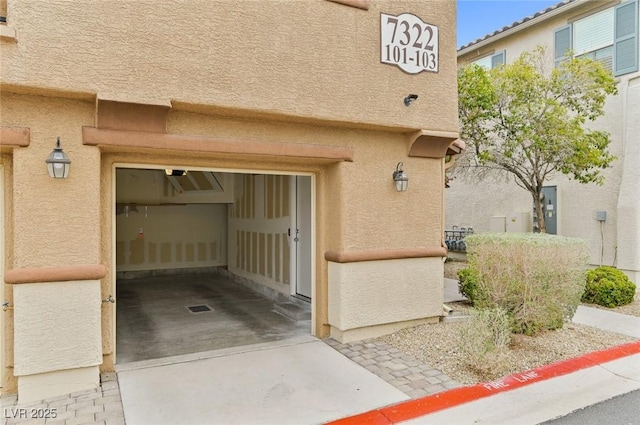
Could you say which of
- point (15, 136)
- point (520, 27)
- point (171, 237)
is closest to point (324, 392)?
point (15, 136)

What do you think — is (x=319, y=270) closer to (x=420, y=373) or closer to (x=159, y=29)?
(x=420, y=373)

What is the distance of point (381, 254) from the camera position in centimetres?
665

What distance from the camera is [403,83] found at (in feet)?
21.8

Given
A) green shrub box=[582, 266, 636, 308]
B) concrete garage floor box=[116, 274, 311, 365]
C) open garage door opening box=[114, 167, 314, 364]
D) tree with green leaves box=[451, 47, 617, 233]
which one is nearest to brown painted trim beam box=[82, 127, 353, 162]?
open garage door opening box=[114, 167, 314, 364]

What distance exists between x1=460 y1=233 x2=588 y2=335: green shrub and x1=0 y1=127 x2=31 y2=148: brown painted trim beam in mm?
6230

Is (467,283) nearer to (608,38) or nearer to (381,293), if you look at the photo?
(381,293)

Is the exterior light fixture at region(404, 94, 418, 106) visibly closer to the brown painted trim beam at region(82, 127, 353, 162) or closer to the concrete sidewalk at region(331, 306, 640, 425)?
the brown painted trim beam at region(82, 127, 353, 162)

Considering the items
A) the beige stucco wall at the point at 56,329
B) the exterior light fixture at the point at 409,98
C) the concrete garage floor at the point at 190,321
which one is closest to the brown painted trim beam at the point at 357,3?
the exterior light fixture at the point at 409,98

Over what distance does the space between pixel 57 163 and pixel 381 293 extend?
4.78 metres

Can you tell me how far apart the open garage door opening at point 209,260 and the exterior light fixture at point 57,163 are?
1.65 metres

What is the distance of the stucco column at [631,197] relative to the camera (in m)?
10.6

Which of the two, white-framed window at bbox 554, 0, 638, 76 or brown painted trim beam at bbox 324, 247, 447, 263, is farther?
white-framed window at bbox 554, 0, 638, 76

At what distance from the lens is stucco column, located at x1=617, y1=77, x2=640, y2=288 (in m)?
10.6

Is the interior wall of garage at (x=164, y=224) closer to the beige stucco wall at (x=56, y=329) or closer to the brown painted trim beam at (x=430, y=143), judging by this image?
the brown painted trim beam at (x=430, y=143)
